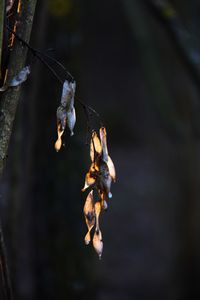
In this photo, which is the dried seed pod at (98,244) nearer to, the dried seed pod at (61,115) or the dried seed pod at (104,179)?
the dried seed pod at (104,179)

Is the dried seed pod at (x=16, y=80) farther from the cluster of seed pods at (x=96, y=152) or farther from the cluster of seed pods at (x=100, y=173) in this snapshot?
the cluster of seed pods at (x=100, y=173)

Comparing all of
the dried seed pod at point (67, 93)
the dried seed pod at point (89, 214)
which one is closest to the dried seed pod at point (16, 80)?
the dried seed pod at point (67, 93)

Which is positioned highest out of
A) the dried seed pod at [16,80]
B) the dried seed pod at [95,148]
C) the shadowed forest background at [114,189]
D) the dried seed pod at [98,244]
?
the dried seed pod at [16,80]

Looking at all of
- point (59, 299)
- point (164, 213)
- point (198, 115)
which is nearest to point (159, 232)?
point (164, 213)

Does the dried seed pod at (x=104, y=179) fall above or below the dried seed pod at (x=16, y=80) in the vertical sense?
below

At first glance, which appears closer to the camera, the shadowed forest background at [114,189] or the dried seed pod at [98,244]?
the dried seed pod at [98,244]

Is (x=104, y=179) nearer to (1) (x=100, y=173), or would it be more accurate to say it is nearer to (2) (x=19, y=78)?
(1) (x=100, y=173)

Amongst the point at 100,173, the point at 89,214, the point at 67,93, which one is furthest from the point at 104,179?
the point at 67,93

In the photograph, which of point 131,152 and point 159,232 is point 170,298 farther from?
point 131,152

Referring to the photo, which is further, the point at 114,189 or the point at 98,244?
the point at 114,189
